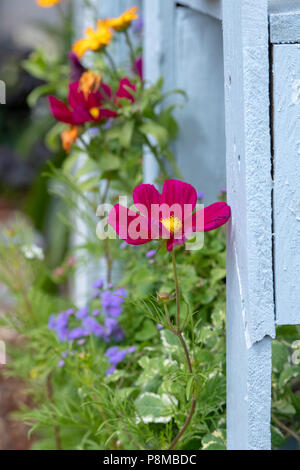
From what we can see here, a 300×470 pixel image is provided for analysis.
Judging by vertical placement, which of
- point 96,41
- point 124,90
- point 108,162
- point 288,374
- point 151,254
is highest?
point 96,41

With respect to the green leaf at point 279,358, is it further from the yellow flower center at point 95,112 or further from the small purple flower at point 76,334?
the yellow flower center at point 95,112

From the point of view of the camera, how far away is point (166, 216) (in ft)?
2.77

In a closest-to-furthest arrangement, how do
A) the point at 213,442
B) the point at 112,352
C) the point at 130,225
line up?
the point at 130,225, the point at 213,442, the point at 112,352

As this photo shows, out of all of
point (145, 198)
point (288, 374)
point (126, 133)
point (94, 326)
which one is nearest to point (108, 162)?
point (126, 133)

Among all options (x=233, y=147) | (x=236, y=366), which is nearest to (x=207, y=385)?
(x=236, y=366)

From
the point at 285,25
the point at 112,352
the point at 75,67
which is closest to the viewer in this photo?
the point at 285,25

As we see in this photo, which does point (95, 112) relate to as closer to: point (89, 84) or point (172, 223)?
point (89, 84)

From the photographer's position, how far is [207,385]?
39.8 inches

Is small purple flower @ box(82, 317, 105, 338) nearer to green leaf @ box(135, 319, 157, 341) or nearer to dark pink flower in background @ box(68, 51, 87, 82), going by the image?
green leaf @ box(135, 319, 157, 341)

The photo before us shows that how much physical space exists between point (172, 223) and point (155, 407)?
0.39 metres

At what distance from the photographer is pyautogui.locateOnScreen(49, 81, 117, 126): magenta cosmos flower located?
1.24 metres

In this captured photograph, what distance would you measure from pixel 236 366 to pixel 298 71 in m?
0.44

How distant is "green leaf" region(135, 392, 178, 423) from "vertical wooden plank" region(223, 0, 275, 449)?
182 mm

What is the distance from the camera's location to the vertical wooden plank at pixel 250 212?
738mm
